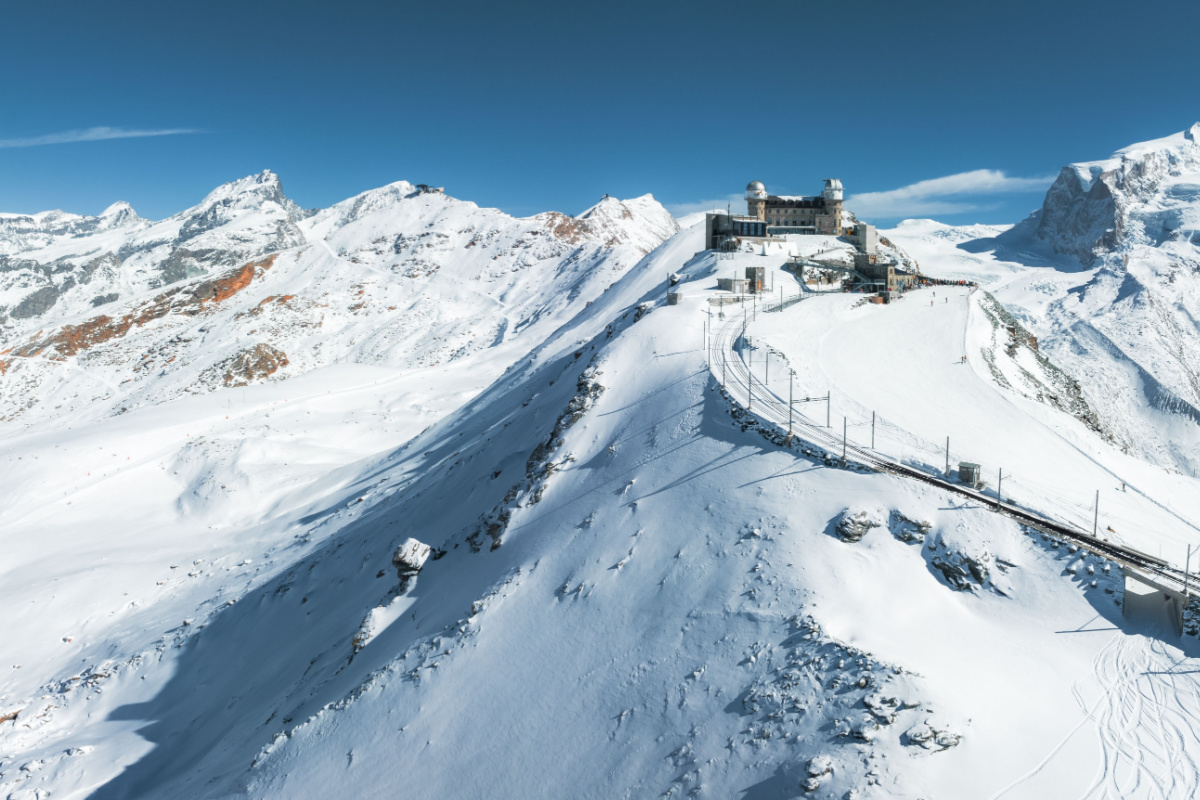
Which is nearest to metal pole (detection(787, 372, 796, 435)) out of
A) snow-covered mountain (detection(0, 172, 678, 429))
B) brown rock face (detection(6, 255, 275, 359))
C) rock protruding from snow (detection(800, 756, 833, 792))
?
rock protruding from snow (detection(800, 756, 833, 792))

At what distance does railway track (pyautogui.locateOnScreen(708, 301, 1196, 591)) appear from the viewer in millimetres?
18203

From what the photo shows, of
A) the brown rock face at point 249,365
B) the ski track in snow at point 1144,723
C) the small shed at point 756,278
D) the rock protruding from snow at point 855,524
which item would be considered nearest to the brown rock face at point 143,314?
the brown rock face at point 249,365

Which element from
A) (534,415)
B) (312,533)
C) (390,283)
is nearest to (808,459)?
(534,415)

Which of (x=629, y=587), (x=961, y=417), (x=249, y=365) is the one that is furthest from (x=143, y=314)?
(x=961, y=417)

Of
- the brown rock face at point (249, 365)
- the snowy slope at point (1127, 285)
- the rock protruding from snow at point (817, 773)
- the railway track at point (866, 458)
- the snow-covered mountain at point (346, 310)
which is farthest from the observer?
the snow-covered mountain at point (346, 310)

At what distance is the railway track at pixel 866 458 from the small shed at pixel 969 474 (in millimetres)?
453

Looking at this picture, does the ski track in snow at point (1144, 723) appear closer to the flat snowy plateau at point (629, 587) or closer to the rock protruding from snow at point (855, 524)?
the flat snowy plateau at point (629, 587)

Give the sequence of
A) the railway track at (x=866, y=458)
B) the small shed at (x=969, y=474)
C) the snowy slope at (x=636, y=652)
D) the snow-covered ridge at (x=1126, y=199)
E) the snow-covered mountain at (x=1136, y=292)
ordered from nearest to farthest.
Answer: the snowy slope at (x=636, y=652) < the railway track at (x=866, y=458) < the small shed at (x=969, y=474) < the snow-covered mountain at (x=1136, y=292) < the snow-covered ridge at (x=1126, y=199)

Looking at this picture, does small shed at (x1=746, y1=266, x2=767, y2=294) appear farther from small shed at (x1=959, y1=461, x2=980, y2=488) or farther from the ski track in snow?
the ski track in snow

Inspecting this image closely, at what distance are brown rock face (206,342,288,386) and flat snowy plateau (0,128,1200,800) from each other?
28055 mm

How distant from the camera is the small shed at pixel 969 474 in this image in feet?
72.2

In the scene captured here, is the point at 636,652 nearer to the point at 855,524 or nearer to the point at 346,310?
the point at 855,524

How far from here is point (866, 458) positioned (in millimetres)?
23609

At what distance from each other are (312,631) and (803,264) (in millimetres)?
52159
